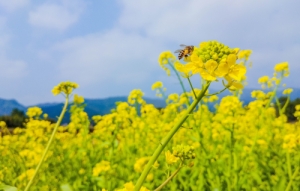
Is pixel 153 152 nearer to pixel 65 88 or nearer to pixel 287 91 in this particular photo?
pixel 65 88

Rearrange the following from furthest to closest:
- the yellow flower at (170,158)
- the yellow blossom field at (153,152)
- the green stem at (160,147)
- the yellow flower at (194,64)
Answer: the yellow blossom field at (153,152) < the yellow flower at (170,158) < the yellow flower at (194,64) < the green stem at (160,147)

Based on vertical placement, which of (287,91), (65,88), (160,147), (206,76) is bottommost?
(160,147)

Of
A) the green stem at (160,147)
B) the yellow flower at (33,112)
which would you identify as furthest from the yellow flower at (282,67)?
the green stem at (160,147)

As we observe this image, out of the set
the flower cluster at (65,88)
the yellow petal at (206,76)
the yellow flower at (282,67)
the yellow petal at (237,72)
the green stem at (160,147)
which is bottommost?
the green stem at (160,147)

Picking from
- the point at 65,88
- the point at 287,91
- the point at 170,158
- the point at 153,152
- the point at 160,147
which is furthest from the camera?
the point at 287,91

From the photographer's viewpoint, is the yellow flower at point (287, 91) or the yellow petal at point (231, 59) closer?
the yellow petal at point (231, 59)

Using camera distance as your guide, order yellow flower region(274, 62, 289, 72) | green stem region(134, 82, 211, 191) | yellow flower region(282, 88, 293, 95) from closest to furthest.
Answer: green stem region(134, 82, 211, 191) < yellow flower region(274, 62, 289, 72) < yellow flower region(282, 88, 293, 95)

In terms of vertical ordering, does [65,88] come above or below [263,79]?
below

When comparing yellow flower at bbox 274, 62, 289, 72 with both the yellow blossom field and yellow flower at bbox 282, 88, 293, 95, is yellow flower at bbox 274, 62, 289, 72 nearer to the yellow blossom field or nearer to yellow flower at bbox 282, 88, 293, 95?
the yellow blossom field

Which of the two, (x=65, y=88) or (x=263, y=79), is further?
(x=263, y=79)

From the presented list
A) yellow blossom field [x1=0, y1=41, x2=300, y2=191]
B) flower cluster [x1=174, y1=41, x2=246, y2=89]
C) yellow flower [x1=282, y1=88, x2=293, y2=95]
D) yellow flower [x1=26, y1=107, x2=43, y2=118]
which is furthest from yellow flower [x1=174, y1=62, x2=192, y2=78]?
yellow flower [x1=282, y1=88, x2=293, y2=95]

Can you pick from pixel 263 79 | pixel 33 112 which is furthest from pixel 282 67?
pixel 33 112

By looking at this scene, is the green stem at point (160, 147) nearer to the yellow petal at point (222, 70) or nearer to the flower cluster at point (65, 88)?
the yellow petal at point (222, 70)

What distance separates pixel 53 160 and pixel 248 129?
2.16 m
